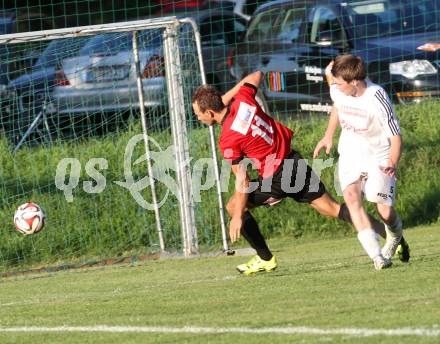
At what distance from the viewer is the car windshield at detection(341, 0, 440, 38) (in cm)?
1563

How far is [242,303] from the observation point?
23.6 ft

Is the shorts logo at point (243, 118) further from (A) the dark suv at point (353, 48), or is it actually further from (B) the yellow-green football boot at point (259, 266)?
(A) the dark suv at point (353, 48)

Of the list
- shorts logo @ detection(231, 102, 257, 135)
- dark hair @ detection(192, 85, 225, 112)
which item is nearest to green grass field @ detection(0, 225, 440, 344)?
shorts logo @ detection(231, 102, 257, 135)

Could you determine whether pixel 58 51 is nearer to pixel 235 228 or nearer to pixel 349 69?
pixel 235 228

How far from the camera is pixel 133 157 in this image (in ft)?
47.6

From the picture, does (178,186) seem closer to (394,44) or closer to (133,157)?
(133,157)

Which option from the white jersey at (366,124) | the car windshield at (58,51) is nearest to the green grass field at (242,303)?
the white jersey at (366,124)

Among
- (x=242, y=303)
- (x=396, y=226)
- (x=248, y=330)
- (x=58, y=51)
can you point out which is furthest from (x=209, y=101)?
(x=58, y=51)

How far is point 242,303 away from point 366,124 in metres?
1.92

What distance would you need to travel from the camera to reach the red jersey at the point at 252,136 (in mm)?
8789

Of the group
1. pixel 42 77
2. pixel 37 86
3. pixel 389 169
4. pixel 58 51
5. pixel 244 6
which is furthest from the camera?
pixel 244 6

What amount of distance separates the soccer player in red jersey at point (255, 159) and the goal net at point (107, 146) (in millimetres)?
2799

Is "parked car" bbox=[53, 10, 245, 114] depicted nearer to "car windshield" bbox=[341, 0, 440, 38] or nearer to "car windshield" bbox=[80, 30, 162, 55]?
"car windshield" bbox=[80, 30, 162, 55]

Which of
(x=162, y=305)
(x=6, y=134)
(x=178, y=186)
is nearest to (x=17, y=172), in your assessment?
(x=6, y=134)
